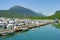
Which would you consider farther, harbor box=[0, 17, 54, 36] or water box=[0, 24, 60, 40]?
harbor box=[0, 17, 54, 36]

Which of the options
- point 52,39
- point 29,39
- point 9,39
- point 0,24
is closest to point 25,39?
point 29,39

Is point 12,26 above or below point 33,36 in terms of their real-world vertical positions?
above

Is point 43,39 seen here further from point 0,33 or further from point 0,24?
point 0,24

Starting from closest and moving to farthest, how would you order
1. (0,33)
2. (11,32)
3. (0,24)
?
1. (0,33)
2. (11,32)
3. (0,24)

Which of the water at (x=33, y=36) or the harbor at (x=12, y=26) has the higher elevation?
the harbor at (x=12, y=26)

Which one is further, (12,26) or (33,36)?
(12,26)

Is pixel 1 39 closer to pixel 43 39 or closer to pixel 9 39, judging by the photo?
pixel 9 39

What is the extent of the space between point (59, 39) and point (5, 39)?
22.9ft

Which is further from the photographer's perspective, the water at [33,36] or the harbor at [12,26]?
the harbor at [12,26]

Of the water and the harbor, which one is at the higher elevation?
the harbor

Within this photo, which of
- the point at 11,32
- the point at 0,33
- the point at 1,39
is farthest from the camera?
the point at 11,32

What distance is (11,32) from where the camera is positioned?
86.2ft

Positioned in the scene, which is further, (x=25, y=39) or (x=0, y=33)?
(x=0, y=33)

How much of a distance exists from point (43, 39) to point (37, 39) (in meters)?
0.77
